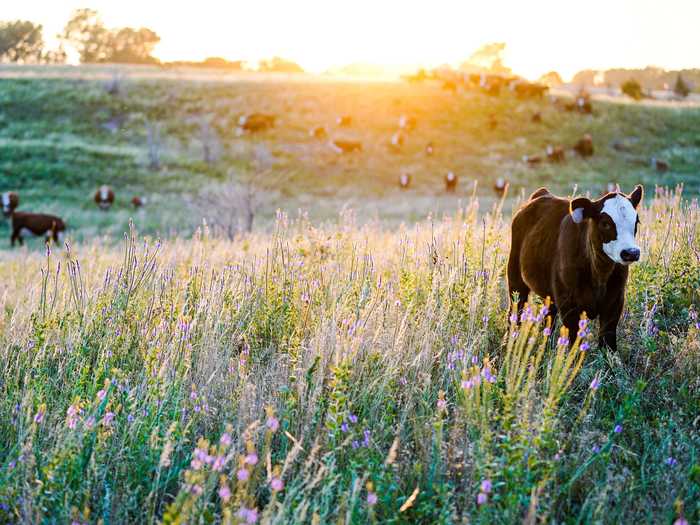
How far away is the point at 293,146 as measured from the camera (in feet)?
134

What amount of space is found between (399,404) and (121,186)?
3257 centimetres

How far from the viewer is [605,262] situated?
165 inches

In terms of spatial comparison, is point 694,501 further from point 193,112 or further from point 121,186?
point 193,112

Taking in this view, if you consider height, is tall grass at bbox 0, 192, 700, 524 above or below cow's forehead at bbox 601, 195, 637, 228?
below

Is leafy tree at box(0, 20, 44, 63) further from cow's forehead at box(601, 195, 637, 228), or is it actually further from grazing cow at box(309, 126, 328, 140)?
cow's forehead at box(601, 195, 637, 228)

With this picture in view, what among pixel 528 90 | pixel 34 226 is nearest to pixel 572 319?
pixel 34 226

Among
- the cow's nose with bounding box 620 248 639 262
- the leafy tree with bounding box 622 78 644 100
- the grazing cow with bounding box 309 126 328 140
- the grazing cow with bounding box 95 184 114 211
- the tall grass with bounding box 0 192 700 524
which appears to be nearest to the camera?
the tall grass with bounding box 0 192 700 524

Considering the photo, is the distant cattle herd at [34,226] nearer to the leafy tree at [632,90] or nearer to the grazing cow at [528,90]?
the grazing cow at [528,90]

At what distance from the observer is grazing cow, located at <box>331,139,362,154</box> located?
131ft

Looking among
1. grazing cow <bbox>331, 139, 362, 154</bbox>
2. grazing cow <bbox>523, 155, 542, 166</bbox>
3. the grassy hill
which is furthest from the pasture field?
grazing cow <bbox>523, 155, 542, 166</bbox>

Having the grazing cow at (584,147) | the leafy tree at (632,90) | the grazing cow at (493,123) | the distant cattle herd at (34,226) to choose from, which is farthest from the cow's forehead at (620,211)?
the leafy tree at (632,90)

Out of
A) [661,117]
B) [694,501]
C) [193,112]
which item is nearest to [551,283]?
[694,501]

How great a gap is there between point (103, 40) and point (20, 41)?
1378 cm

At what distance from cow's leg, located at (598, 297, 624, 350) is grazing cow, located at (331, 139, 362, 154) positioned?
36377 millimetres
